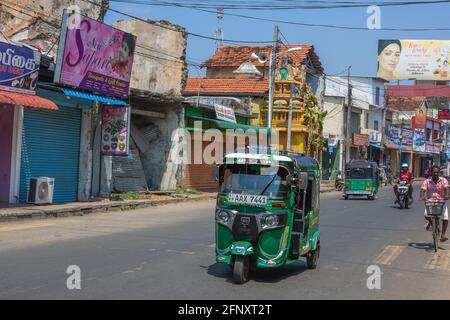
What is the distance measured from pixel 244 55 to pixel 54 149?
2734cm

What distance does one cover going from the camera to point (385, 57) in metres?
55.0

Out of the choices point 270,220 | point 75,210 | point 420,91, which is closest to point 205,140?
point 75,210

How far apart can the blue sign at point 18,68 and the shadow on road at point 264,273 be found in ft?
31.3

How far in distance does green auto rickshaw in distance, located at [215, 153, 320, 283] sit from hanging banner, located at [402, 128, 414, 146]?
60.1m

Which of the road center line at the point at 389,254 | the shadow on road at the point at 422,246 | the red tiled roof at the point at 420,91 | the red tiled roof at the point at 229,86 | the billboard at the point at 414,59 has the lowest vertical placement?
the road center line at the point at 389,254

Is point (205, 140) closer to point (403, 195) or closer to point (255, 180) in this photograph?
point (403, 195)

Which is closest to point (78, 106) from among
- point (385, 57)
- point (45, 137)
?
point (45, 137)

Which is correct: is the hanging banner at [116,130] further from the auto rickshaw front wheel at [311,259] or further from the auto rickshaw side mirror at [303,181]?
the auto rickshaw side mirror at [303,181]

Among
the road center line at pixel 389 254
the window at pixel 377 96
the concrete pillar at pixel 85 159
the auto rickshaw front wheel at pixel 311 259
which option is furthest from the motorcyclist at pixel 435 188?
the window at pixel 377 96

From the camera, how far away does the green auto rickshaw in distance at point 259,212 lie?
319 inches

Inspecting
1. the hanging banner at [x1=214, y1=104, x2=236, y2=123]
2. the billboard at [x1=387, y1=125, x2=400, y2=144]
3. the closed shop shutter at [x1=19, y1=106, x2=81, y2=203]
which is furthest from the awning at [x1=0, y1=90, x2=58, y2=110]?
the billboard at [x1=387, y1=125, x2=400, y2=144]

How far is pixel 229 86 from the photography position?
40.2 m

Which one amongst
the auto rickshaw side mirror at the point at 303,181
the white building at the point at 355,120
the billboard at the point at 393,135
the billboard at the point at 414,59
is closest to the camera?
the auto rickshaw side mirror at the point at 303,181
